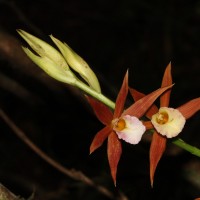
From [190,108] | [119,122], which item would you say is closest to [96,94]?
[119,122]

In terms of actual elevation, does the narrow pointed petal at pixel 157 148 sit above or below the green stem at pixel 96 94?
below

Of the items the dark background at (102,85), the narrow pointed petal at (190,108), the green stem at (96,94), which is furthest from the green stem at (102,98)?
the dark background at (102,85)

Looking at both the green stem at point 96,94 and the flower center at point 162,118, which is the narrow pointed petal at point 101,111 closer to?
the green stem at point 96,94

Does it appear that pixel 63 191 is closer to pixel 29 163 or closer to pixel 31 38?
pixel 29 163

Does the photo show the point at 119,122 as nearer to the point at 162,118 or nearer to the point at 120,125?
the point at 120,125

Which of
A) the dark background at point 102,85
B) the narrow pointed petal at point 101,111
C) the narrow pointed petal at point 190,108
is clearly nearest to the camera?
the narrow pointed petal at point 101,111

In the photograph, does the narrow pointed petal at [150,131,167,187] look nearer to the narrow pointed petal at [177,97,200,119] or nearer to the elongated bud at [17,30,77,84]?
the narrow pointed petal at [177,97,200,119]

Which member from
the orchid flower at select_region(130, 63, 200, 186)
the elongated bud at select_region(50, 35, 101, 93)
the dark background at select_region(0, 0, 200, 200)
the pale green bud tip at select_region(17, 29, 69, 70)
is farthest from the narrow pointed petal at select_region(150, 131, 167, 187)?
the dark background at select_region(0, 0, 200, 200)
